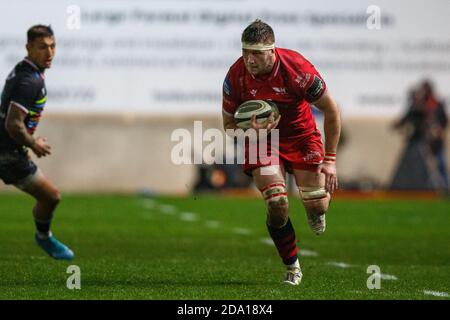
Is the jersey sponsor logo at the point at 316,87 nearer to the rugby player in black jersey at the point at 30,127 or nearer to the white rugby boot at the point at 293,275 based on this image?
the white rugby boot at the point at 293,275

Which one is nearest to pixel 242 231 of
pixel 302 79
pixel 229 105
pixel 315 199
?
pixel 315 199

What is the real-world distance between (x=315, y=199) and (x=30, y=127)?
9.87 ft

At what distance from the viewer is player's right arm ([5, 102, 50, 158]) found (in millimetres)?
10641

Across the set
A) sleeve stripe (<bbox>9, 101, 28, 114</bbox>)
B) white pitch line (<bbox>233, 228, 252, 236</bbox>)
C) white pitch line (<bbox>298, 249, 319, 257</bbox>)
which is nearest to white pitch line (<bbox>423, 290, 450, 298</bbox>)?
white pitch line (<bbox>298, 249, 319, 257</bbox>)

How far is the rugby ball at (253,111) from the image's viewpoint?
9234 millimetres

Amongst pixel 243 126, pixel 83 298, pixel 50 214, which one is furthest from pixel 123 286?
pixel 50 214

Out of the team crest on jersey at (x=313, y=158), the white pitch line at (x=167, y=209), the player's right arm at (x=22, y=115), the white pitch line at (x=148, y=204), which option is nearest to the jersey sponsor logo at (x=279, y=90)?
the team crest on jersey at (x=313, y=158)

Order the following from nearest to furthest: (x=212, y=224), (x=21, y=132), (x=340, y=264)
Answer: (x=21, y=132) → (x=340, y=264) → (x=212, y=224)

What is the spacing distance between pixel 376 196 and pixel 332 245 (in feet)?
38.5

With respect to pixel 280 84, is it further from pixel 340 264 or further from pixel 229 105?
pixel 340 264

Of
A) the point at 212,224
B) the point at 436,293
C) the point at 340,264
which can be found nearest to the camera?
the point at 436,293

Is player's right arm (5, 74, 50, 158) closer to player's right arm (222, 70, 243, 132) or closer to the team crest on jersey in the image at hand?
player's right arm (222, 70, 243, 132)

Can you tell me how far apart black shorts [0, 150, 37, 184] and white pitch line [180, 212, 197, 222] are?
6.61m

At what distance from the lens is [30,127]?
36.3 ft
